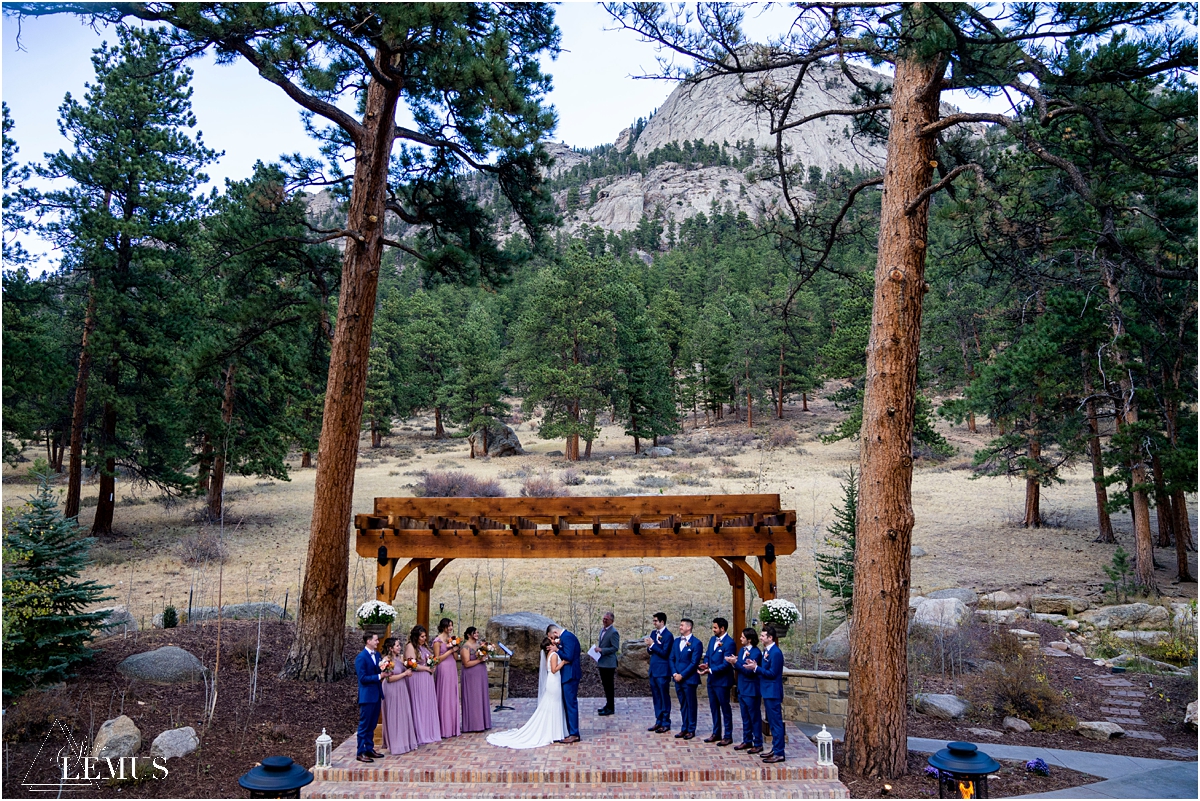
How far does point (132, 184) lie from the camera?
20094 millimetres

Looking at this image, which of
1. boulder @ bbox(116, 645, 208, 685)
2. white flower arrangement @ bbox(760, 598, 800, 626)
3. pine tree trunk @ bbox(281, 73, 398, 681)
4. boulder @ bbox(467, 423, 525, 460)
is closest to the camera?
white flower arrangement @ bbox(760, 598, 800, 626)

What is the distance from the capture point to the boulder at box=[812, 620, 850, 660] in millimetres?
12664

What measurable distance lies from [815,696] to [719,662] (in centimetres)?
206

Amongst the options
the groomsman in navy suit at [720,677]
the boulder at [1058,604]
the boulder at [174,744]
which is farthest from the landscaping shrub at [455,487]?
the groomsman in navy suit at [720,677]

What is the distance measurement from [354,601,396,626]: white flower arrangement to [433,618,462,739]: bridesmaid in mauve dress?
2.07 ft

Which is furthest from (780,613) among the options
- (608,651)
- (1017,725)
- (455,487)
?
(455,487)

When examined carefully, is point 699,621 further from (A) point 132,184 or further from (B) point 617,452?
(B) point 617,452

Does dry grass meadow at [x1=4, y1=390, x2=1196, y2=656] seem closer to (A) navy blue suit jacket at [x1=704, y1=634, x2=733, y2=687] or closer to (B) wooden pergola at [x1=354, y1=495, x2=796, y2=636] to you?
(B) wooden pergola at [x1=354, y1=495, x2=796, y2=636]

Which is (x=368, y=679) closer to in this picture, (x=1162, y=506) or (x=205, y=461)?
(x=205, y=461)

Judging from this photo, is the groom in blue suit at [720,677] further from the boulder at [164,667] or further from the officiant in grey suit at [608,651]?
the boulder at [164,667]

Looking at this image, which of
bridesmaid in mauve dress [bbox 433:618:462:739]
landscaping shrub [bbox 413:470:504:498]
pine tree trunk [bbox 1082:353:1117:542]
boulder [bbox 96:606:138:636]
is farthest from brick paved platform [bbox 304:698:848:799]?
landscaping shrub [bbox 413:470:504:498]

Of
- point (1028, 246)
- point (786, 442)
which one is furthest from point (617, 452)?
point (1028, 246)

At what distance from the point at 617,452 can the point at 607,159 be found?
150m

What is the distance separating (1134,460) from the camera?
15766mm
